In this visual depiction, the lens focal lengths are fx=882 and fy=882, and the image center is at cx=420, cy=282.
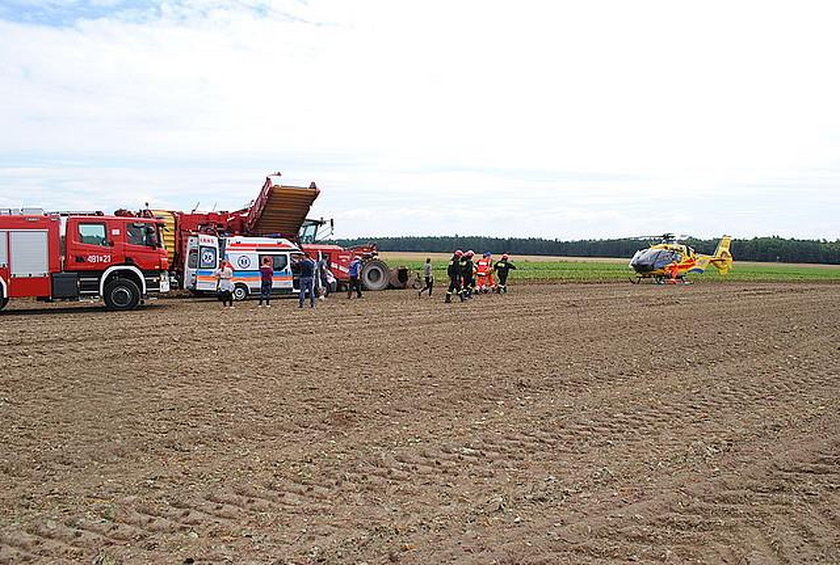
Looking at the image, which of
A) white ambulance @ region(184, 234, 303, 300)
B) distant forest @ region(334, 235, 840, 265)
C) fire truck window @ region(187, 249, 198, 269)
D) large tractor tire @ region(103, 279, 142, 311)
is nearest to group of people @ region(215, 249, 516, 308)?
white ambulance @ region(184, 234, 303, 300)

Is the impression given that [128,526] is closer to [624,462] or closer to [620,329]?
→ [624,462]

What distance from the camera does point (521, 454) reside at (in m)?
7.44

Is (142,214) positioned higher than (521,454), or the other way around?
(142,214)

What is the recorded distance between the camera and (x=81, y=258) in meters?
20.9

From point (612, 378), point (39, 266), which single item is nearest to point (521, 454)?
point (612, 378)

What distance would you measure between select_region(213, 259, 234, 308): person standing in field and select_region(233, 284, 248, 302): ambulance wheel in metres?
0.41

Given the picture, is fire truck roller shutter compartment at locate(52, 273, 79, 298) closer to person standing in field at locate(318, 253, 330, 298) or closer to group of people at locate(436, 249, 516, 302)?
person standing in field at locate(318, 253, 330, 298)

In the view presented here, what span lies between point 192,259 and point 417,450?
61.6ft

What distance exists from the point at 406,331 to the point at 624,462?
31.6ft

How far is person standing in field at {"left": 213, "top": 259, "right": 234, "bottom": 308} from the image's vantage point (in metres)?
23.1

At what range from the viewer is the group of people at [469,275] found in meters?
25.4

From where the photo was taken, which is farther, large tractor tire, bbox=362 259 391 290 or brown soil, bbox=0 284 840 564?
large tractor tire, bbox=362 259 391 290

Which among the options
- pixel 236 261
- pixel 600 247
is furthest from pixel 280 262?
pixel 600 247

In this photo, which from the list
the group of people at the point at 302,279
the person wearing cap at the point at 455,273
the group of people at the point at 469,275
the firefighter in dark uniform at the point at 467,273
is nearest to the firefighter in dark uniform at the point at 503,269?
the group of people at the point at 469,275
